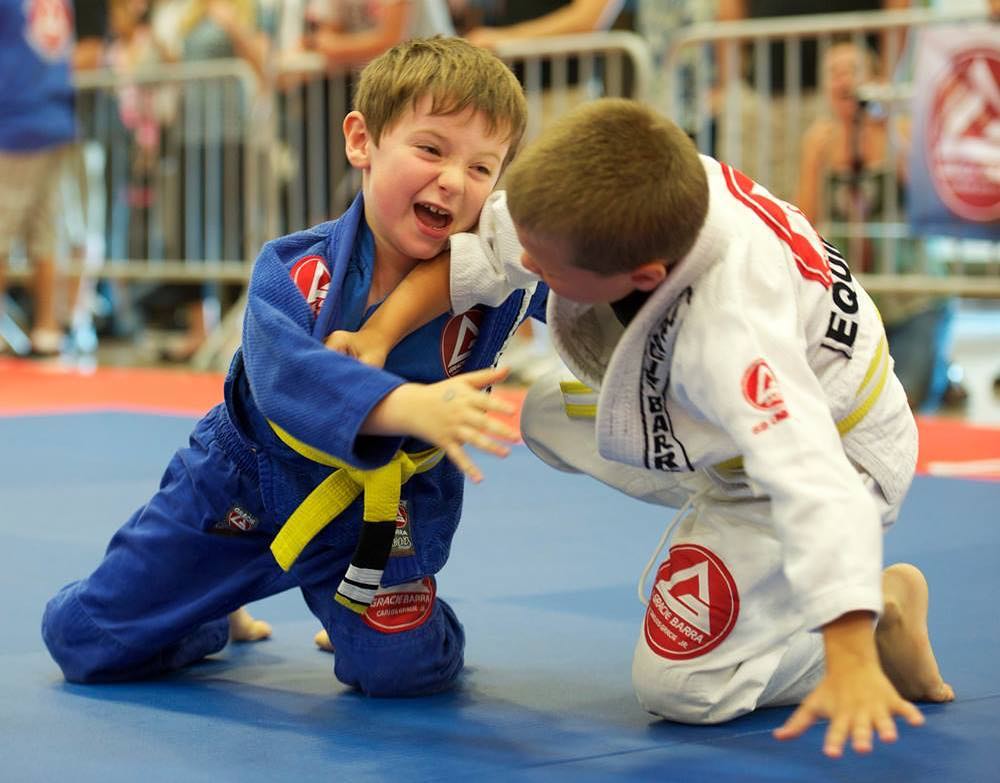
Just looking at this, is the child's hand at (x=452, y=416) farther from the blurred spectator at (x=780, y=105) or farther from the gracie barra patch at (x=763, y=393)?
the blurred spectator at (x=780, y=105)

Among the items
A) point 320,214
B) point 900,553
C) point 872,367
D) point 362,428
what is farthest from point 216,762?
point 320,214

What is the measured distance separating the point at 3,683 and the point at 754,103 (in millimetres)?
4176

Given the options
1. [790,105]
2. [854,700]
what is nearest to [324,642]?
[854,700]

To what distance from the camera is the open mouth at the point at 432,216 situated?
1954 mm

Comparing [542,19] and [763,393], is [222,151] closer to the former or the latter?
[542,19]

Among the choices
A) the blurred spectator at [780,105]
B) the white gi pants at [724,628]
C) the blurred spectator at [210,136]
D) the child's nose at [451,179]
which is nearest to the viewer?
the white gi pants at [724,628]

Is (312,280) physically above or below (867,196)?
above

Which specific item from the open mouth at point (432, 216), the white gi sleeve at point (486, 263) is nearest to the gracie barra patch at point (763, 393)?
the white gi sleeve at point (486, 263)

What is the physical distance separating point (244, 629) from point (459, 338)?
0.58m

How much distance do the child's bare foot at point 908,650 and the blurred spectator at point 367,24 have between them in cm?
402

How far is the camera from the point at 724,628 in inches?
73.2

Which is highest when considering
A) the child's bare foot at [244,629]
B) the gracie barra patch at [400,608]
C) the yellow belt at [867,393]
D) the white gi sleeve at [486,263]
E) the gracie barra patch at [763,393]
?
the white gi sleeve at [486,263]

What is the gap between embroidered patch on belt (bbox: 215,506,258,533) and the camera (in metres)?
2.05

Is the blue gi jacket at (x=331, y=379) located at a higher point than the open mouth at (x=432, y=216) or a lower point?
lower
